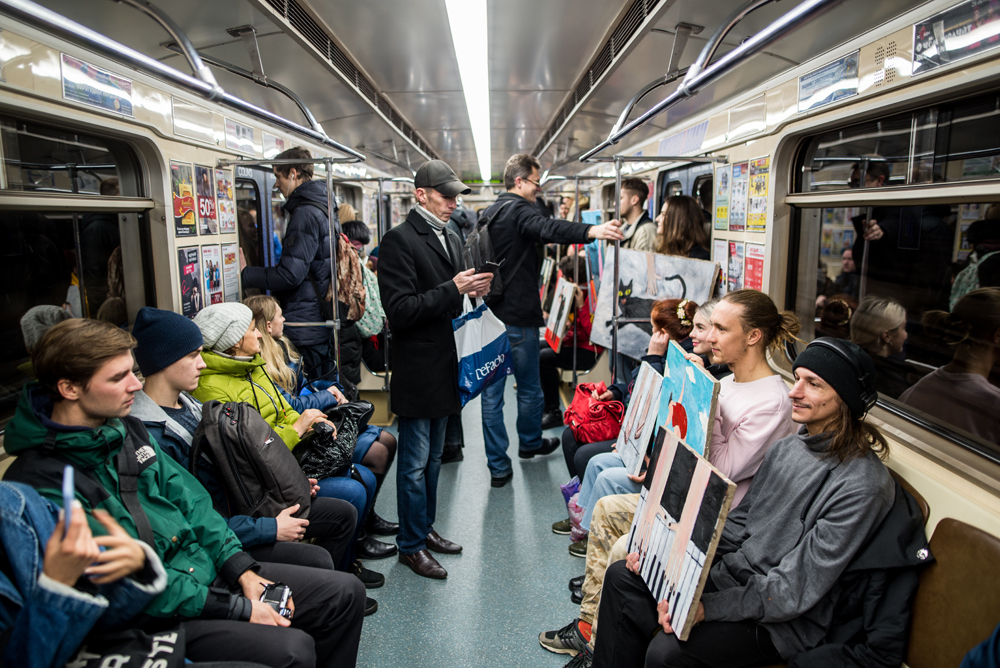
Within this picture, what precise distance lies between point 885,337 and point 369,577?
2.60 metres

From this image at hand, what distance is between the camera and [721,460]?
7.29ft

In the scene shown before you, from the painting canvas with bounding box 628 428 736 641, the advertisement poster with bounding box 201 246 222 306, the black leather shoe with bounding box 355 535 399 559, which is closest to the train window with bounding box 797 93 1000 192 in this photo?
the painting canvas with bounding box 628 428 736 641

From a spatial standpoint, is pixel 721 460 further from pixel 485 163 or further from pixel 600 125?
pixel 485 163

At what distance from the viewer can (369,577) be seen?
2.96 m

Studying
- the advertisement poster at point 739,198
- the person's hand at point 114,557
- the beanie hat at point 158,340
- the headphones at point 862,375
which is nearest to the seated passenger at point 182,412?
the beanie hat at point 158,340

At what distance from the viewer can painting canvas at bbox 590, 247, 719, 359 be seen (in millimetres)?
3572

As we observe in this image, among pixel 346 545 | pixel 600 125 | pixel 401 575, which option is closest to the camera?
pixel 346 545

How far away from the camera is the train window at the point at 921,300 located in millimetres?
1993

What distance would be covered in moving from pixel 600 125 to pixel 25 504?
18.5 feet

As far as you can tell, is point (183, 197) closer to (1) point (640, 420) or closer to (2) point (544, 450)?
(1) point (640, 420)

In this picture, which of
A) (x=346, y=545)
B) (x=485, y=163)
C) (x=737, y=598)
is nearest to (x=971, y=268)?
(x=737, y=598)

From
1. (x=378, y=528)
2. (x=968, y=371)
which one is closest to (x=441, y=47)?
(x=378, y=528)

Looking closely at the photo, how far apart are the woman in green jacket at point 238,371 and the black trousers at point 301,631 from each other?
0.75 m

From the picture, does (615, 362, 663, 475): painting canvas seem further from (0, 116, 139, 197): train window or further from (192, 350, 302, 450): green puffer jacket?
(0, 116, 139, 197): train window
